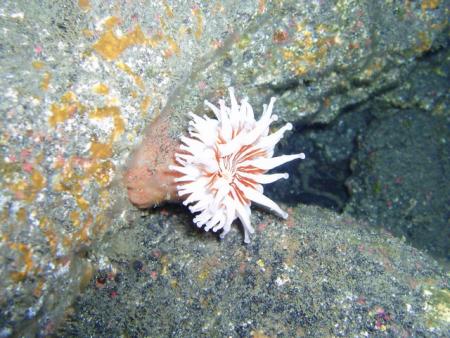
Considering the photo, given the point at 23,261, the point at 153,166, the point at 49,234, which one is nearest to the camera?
the point at 23,261

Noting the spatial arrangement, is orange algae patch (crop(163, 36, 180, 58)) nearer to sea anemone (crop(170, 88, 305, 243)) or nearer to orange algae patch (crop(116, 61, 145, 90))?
orange algae patch (crop(116, 61, 145, 90))

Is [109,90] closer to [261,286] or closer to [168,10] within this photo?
[168,10]

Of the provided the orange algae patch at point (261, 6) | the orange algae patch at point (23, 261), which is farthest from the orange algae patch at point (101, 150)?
the orange algae patch at point (261, 6)

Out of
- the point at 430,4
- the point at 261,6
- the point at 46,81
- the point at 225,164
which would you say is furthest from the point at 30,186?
the point at 430,4

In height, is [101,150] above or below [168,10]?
below

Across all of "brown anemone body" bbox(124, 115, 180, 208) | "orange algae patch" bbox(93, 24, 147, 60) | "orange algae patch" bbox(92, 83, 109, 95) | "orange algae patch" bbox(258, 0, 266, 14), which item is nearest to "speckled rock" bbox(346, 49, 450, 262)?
"orange algae patch" bbox(258, 0, 266, 14)

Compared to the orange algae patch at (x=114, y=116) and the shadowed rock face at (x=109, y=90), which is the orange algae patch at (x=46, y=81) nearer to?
the shadowed rock face at (x=109, y=90)

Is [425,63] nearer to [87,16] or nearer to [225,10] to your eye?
[225,10]
